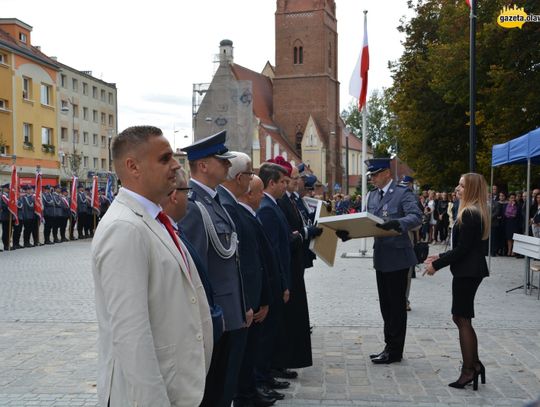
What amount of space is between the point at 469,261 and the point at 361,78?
13.4 meters

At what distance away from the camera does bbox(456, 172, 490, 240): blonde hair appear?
5.45 meters

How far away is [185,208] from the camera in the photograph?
366cm

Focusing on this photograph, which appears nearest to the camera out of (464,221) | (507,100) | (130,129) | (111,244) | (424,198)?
(111,244)

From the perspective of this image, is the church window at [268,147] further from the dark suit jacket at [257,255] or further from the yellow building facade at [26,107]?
the dark suit jacket at [257,255]

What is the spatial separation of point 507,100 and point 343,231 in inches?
577

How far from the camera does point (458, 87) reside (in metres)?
21.4

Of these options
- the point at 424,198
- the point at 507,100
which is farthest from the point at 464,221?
the point at 424,198

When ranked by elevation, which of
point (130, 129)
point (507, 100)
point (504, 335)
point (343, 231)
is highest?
point (507, 100)

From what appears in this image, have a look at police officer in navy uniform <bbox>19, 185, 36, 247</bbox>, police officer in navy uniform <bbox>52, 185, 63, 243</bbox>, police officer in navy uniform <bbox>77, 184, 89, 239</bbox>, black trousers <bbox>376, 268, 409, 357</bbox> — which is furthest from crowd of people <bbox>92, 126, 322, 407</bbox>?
police officer in navy uniform <bbox>77, 184, 89, 239</bbox>

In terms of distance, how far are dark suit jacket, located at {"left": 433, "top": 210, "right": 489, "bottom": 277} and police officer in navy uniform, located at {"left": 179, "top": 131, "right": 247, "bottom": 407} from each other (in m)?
2.25

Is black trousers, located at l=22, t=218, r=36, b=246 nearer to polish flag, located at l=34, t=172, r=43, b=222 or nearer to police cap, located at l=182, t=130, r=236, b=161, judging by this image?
polish flag, located at l=34, t=172, r=43, b=222

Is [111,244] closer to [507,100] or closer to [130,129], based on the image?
[130,129]

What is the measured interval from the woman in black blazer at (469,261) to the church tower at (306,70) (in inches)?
2709

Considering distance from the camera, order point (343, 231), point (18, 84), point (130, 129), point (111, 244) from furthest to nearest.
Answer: point (18, 84) < point (343, 231) < point (130, 129) < point (111, 244)
